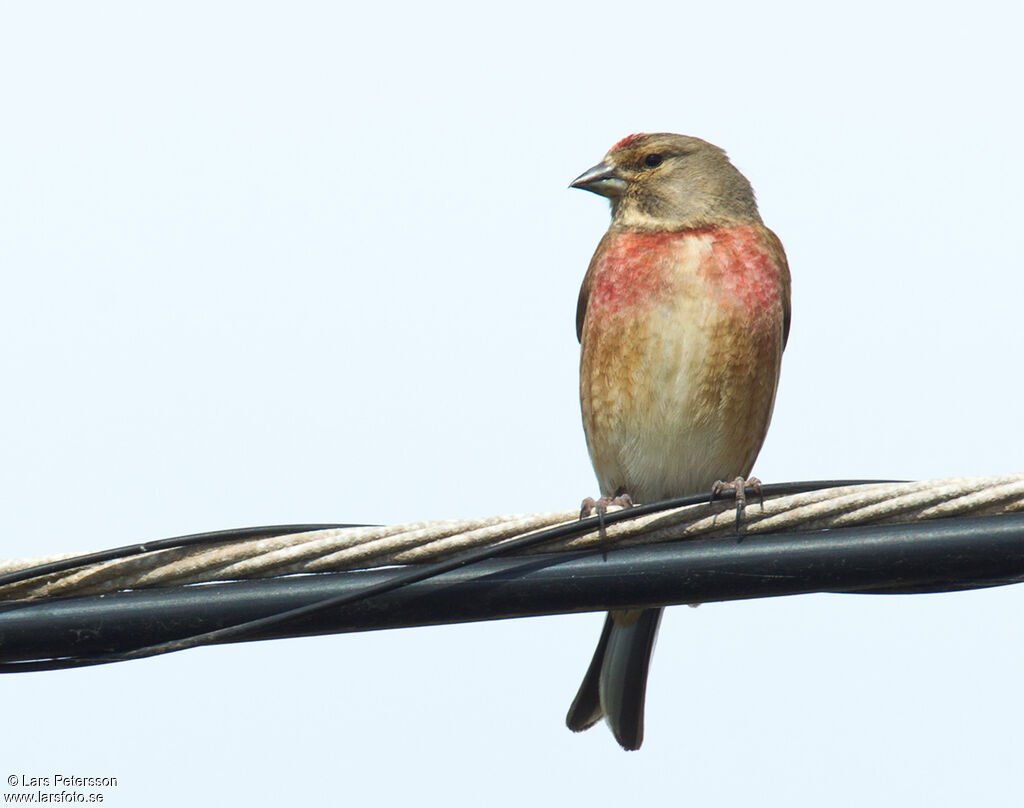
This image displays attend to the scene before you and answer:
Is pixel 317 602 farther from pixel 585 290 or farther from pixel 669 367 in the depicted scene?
pixel 585 290

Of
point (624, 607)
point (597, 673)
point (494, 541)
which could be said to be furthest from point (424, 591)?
point (597, 673)

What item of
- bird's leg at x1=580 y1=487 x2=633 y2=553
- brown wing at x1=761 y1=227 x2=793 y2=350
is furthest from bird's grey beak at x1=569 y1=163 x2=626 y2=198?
bird's leg at x1=580 y1=487 x2=633 y2=553

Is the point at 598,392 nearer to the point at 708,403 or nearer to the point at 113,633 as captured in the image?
the point at 708,403

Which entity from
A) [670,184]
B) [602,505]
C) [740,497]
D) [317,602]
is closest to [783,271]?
[670,184]

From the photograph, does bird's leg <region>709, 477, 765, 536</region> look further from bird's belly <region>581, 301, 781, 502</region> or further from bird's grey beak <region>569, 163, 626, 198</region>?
bird's grey beak <region>569, 163, 626, 198</region>

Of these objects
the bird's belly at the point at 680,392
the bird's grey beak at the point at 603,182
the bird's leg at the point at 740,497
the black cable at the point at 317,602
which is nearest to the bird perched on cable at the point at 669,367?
the bird's belly at the point at 680,392

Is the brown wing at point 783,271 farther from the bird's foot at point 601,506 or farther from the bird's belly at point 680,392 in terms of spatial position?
the bird's foot at point 601,506
